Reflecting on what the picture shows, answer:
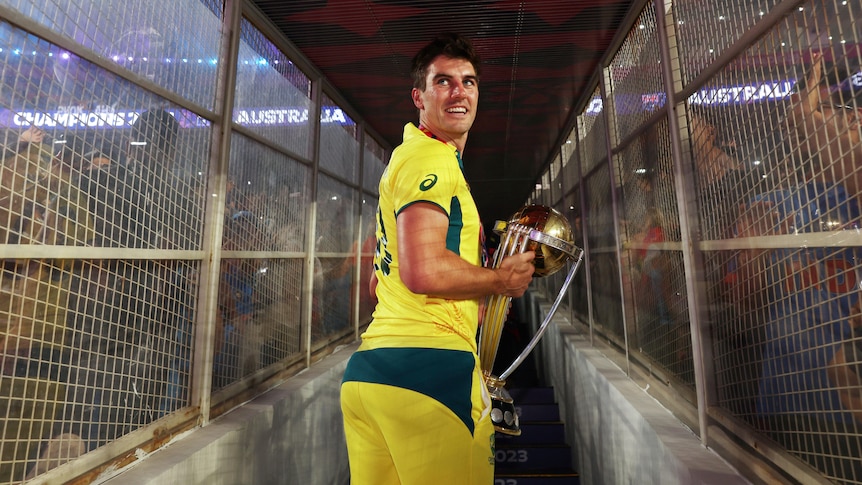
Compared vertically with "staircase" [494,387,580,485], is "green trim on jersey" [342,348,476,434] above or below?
above

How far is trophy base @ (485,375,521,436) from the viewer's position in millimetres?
1297

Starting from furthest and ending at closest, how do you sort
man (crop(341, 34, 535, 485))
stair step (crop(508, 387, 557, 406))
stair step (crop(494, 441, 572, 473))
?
stair step (crop(508, 387, 557, 406)) < stair step (crop(494, 441, 572, 473)) < man (crop(341, 34, 535, 485))

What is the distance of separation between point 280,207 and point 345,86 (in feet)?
4.65

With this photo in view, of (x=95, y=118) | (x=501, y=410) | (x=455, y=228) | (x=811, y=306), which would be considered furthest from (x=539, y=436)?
(x=95, y=118)

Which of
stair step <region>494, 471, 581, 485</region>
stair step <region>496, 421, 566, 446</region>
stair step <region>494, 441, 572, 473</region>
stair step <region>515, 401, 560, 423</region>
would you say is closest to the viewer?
stair step <region>494, 471, 581, 485</region>

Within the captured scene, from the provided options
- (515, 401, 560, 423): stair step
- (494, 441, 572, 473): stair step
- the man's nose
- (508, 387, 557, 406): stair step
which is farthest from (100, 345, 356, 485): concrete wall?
(508, 387, 557, 406): stair step

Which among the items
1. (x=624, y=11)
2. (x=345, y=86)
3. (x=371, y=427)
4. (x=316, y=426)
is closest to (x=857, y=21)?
(x=371, y=427)

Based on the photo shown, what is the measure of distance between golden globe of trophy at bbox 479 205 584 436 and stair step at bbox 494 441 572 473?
2.41 meters

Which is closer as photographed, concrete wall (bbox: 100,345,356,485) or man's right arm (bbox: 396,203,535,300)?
man's right arm (bbox: 396,203,535,300)

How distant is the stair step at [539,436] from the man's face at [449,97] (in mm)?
3134

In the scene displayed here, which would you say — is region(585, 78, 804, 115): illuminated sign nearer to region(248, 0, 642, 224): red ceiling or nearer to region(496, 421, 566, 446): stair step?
region(248, 0, 642, 224): red ceiling

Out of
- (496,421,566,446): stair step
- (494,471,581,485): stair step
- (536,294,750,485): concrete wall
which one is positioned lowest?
(494,471,581,485): stair step

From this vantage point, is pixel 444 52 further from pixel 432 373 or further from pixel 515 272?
pixel 432 373

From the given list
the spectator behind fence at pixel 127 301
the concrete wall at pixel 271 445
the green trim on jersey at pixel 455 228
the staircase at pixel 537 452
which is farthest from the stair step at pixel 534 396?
the green trim on jersey at pixel 455 228
